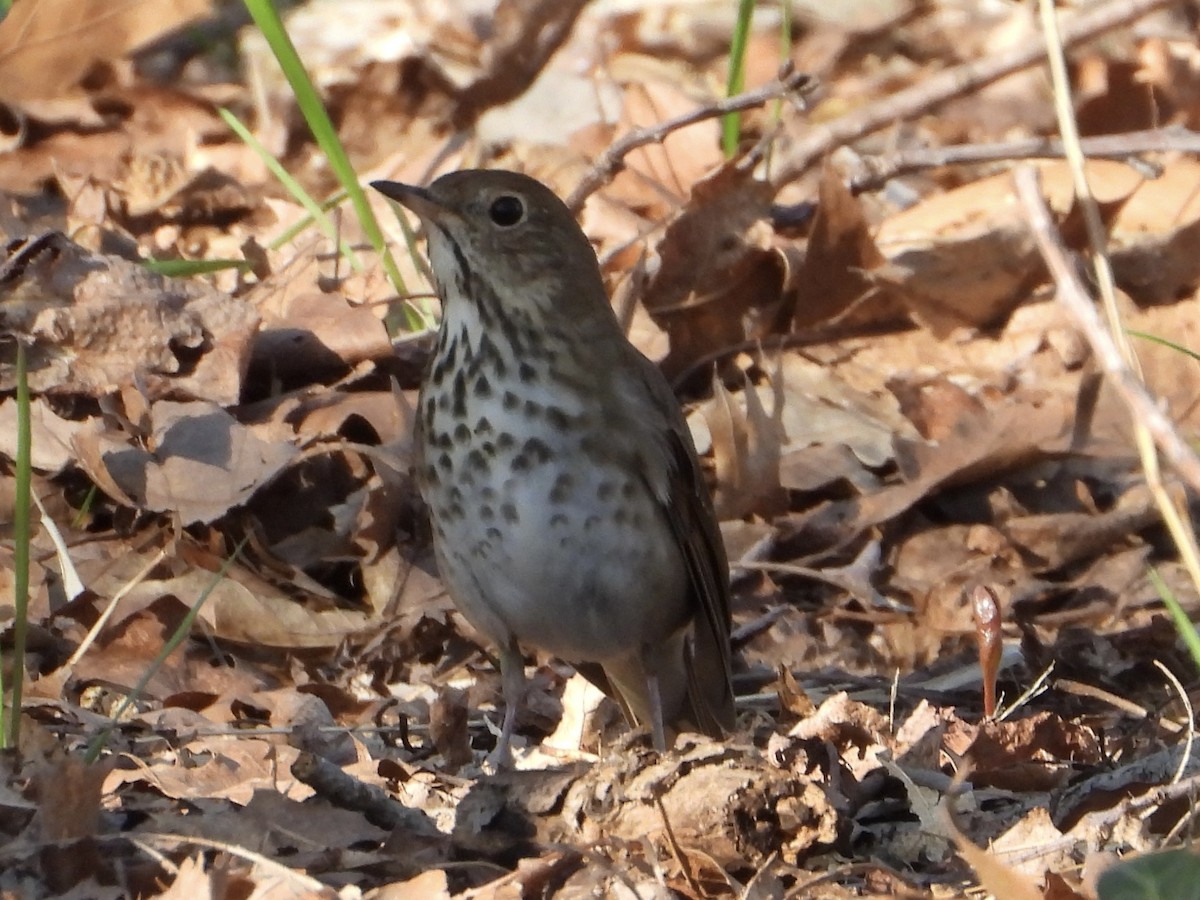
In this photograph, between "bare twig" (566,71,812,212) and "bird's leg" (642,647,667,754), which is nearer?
"bird's leg" (642,647,667,754)

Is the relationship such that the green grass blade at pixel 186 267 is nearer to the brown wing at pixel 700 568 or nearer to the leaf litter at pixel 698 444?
the leaf litter at pixel 698 444

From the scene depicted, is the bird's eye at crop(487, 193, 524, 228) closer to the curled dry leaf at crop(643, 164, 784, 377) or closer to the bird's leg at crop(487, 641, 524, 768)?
the bird's leg at crop(487, 641, 524, 768)

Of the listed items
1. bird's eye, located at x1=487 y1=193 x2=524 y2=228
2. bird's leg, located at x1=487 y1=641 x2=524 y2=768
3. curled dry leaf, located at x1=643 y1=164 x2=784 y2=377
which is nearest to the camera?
bird's leg, located at x1=487 y1=641 x2=524 y2=768

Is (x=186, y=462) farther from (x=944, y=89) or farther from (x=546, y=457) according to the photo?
(x=944, y=89)

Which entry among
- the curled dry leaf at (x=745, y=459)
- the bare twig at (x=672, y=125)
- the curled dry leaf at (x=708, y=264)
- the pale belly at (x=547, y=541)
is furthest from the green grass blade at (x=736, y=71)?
the pale belly at (x=547, y=541)

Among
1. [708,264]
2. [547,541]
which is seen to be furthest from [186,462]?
[708,264]

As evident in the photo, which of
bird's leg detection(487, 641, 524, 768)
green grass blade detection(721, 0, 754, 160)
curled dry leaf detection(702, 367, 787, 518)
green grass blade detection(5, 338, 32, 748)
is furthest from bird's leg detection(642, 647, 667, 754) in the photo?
green grass blade detection(721, 0, 754, 160)

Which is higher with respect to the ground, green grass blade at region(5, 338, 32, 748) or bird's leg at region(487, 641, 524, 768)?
green grass blade at region(5, 338, 32, 748)
